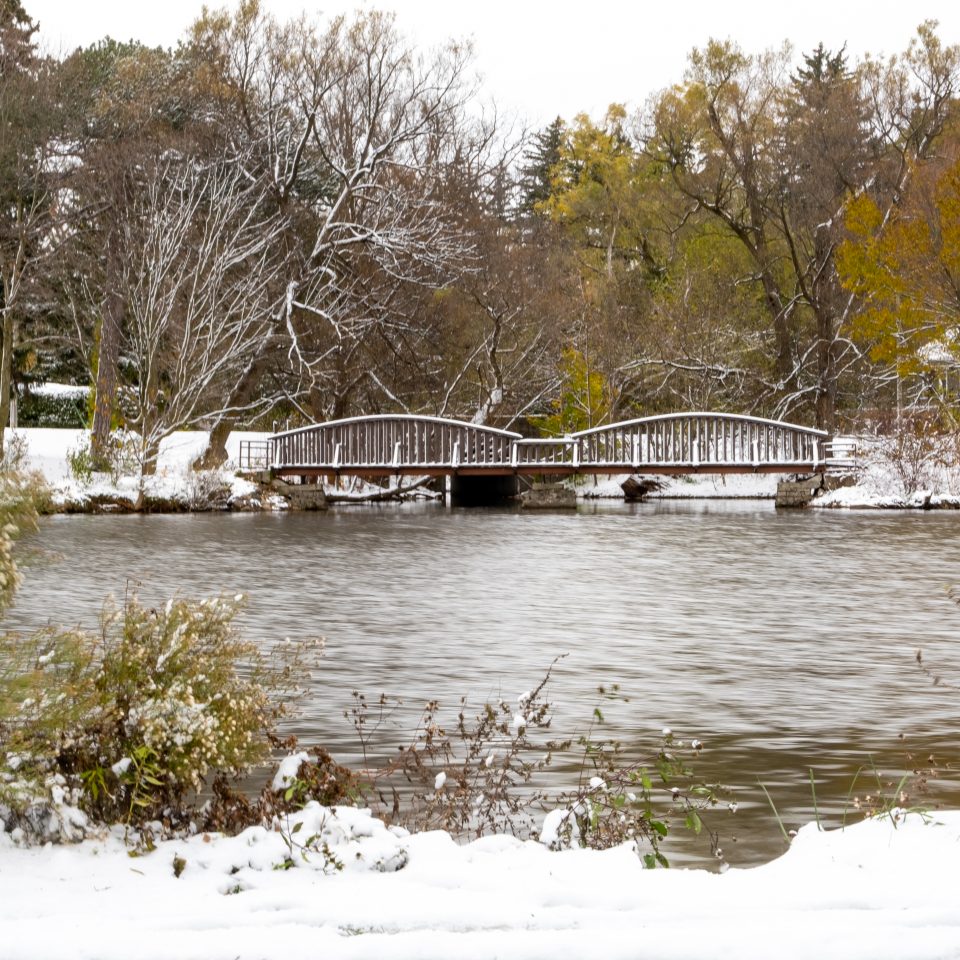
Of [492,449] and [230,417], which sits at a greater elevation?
[230,417]

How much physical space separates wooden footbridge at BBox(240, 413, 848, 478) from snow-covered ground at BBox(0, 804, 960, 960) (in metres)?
35.1

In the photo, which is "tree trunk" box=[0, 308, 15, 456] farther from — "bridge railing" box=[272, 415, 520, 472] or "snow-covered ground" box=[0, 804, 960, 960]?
"snow-covered ground" box=[0, 804, 960, 960]

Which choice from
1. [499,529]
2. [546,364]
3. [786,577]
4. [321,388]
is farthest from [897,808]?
[546,364]

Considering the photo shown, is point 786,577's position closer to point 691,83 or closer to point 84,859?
point 84,859

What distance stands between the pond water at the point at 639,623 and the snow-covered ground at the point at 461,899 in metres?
0.76

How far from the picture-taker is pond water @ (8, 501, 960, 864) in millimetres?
8141

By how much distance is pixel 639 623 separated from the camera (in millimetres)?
14367

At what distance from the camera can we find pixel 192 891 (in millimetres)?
5070

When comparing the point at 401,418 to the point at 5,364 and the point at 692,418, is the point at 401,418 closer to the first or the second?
the point at 692,418

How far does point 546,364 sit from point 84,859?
41.3 meters

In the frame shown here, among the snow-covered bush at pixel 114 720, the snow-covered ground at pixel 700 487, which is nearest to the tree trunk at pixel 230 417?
the snow-covered ground at pixel 700 487

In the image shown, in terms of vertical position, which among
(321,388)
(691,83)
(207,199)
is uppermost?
(691,83)

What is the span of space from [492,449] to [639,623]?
2696 centimetres

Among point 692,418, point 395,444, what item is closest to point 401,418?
point 395,444
